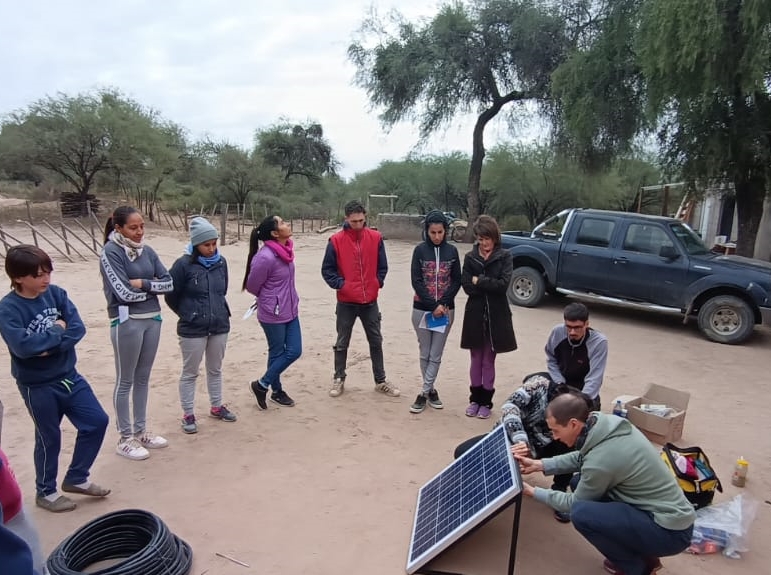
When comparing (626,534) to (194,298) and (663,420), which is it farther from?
(194,298)

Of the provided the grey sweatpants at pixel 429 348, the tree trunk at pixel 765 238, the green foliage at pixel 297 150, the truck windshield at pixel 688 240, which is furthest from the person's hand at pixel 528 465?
the green foliage at pixel 297 150

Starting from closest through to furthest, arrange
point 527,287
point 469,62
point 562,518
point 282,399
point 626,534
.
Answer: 1. point 626,534
2. point 562,518
3. point 282,399
4. point 527,287
5. point 469,62

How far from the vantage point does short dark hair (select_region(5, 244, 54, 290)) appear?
309 cm

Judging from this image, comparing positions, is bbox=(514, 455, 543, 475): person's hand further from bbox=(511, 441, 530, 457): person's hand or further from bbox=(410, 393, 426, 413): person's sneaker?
bbox=(410, 393, 426, 413): person's sneaker

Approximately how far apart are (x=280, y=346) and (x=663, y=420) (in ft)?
11.0

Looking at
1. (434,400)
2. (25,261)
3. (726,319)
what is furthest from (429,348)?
(726,319)

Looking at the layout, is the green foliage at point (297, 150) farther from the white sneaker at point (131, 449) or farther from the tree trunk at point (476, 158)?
the white sneaker at point (131, 449)

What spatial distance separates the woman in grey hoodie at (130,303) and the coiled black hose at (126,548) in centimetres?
111

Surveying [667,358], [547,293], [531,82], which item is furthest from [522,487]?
[531,82]

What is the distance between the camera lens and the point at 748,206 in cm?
1038

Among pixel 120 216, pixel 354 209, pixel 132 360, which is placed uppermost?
pixel 354 209

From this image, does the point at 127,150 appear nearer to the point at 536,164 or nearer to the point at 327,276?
the point at 536,164

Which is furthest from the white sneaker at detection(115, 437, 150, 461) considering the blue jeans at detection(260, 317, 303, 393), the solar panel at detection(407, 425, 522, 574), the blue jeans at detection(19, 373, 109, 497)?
the solar panel at detection(407, 425, 522, 574)

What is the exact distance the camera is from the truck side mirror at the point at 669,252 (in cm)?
842
